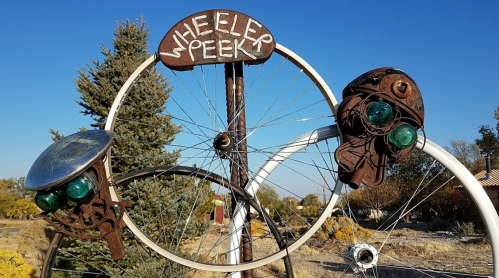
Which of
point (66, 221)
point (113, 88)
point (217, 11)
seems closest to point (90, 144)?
point (66, 221)

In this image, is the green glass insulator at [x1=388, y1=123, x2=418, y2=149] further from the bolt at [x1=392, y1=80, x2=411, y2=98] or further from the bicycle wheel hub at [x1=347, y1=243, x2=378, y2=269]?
the bicycle wheel hub at [x1=347, y1=243, x2=378, y2=269]

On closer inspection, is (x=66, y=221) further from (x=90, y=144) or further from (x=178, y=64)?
(x=178, y=64)

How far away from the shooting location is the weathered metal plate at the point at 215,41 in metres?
3.38

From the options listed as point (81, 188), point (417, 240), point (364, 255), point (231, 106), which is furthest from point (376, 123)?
point (417, 240)

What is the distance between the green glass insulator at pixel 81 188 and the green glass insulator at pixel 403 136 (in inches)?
84.1

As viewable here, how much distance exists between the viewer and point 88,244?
6.45m

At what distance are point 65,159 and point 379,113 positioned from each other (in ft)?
7.15

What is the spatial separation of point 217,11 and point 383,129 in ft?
5.08

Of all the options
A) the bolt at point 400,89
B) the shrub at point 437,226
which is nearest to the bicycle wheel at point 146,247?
the bolt at point 400,89

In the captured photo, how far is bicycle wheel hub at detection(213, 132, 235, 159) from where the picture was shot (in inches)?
137

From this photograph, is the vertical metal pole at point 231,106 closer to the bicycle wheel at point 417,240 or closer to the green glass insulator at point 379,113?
the bicycle wheel at point 417,240

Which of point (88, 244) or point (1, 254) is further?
point (88, 244)

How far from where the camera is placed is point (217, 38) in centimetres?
340

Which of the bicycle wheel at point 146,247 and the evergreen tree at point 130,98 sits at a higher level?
the evergreen tree at point 130,98
